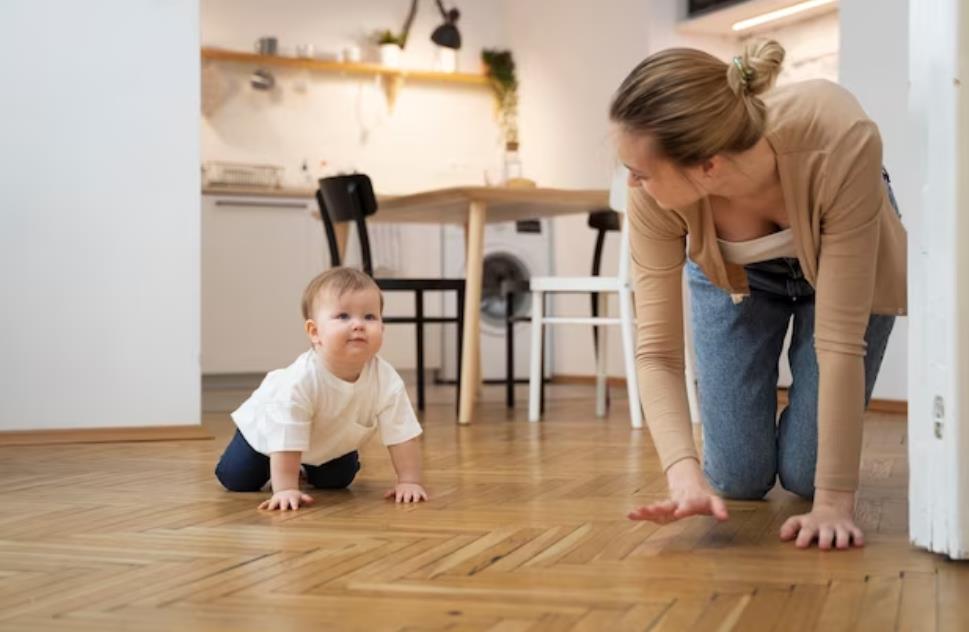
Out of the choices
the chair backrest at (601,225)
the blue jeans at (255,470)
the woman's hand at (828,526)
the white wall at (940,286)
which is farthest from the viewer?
the chair backrest at (601,225)

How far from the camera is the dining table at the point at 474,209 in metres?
4.51

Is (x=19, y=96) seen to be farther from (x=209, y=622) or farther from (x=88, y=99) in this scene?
(x=209, y=622)

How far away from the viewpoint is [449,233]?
7.49m

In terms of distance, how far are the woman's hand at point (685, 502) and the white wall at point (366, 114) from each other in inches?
209

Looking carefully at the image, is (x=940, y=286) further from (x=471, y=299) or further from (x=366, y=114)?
(x=366, y=114)

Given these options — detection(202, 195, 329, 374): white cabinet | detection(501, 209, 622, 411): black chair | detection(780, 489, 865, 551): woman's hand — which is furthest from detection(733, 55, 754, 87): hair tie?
detection(202, 195, 329, 374): white cabinet

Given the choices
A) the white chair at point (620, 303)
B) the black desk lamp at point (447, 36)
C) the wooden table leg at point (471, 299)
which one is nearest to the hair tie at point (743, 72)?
the white chair at point (620, 303)

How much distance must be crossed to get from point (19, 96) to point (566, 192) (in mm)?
1933

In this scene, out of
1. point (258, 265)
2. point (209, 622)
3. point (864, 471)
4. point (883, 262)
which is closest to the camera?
point (209, 622)

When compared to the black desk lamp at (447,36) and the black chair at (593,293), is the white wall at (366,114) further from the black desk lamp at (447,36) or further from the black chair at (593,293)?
the black chair at (593,293)

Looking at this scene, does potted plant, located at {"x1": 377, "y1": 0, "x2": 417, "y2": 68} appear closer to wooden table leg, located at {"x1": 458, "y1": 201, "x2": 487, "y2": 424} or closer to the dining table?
the dining table

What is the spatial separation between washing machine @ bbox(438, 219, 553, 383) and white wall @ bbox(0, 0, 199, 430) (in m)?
3.42

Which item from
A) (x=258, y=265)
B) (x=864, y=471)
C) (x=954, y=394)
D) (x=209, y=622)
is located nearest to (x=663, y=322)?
(x=954, y=394)

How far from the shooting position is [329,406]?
2475 mm
